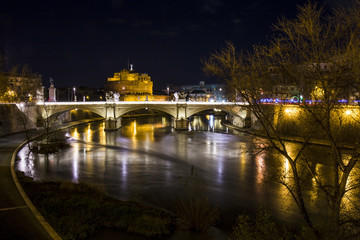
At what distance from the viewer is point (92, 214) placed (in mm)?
11539

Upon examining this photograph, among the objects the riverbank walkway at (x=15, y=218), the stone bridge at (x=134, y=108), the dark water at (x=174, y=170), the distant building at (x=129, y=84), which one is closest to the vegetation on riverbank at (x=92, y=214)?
the riverbank walkway at (x=15, y=218)

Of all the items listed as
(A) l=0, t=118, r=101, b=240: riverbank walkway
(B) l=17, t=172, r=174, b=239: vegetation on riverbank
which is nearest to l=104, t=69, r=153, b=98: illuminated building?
(B) l=17, t=172, r=174, b=239: vegetation on riverbank

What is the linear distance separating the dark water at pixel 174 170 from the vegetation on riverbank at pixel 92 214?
2143 millimetres

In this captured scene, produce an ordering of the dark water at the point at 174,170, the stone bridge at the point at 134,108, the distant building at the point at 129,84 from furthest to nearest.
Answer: the distant building at the point at 129,84, the stone bridge at the point at 134,108, the dark water at the point at 174,170

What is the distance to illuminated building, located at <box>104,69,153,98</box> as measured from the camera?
92.2 m

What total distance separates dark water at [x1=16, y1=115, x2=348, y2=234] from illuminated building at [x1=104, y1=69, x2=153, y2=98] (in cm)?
5918

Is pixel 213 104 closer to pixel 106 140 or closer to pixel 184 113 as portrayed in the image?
pixel 184 113

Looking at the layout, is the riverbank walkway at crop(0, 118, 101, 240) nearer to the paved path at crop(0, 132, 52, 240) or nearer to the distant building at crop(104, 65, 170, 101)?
the paved path at crop(0, 132, 52, 240)

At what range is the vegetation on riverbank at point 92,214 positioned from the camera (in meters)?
10.3

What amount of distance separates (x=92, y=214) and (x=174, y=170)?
417 inches

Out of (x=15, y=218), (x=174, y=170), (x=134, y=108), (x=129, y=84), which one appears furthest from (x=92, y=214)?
(x=129, y=84)

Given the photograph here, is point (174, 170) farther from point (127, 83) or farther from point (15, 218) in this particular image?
point (127, 83)

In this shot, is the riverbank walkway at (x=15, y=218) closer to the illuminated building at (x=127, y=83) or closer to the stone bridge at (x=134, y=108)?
the stone bridge at (x=134, y=108)

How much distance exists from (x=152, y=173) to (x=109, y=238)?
10.3 metres
